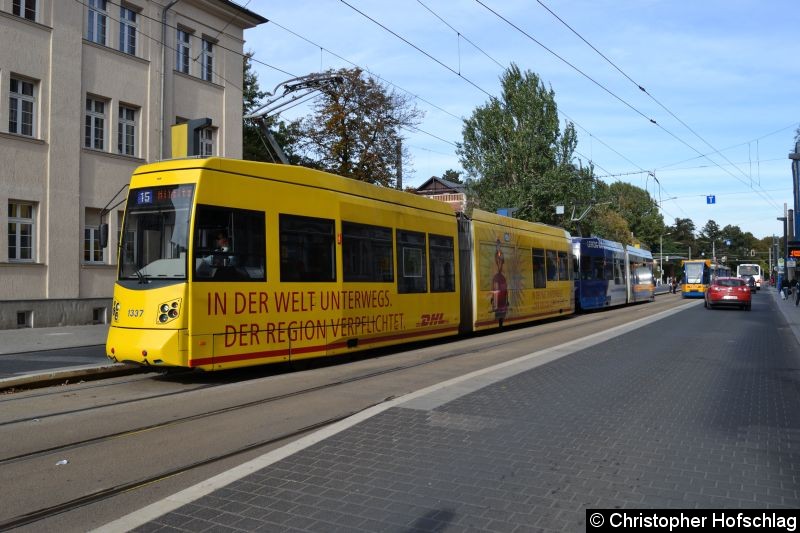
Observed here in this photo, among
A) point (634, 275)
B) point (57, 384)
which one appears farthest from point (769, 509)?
point (634, 275)

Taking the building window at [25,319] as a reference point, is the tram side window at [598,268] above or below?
above

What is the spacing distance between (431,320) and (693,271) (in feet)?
130

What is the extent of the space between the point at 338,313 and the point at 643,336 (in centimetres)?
889

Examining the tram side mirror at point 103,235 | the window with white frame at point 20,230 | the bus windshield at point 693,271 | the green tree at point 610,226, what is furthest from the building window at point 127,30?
the green tree at point 610,226

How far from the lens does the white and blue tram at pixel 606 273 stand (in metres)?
28.2

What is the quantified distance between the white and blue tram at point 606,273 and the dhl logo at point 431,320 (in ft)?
47.9

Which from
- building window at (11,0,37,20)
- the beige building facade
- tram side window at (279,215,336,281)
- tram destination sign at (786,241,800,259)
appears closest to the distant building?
tram destination sign at (786,241,800,259)

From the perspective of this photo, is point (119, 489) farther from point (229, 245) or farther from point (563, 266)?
point (563, 266)

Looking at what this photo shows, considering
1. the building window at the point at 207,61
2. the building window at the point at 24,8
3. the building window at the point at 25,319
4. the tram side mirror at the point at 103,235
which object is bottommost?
the building window at the point at 25,319

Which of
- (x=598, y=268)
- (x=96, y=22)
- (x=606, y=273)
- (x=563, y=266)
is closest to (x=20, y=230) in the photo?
(x=96, y=22)

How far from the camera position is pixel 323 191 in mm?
11055

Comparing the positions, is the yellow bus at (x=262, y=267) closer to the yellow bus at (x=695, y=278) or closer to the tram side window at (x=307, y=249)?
the tram side window at (x=307, y=249)

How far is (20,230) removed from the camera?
18312 millimetres

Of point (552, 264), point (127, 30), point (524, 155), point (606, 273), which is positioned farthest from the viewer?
point (524, 155)
